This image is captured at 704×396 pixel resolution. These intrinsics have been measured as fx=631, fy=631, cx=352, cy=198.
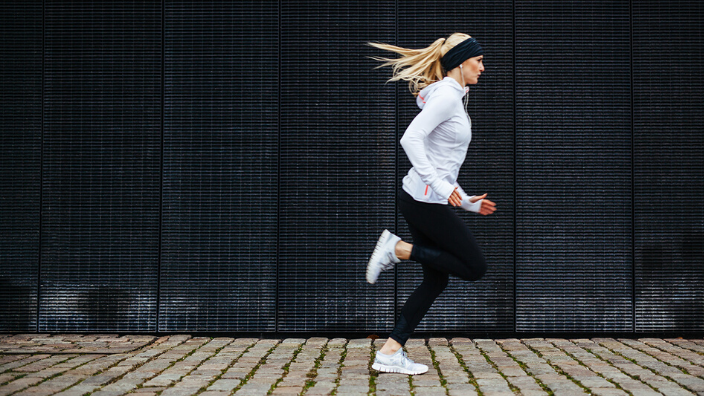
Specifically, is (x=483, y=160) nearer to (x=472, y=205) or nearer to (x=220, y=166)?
(x=472, y=205)

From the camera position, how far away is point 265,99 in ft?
19.6

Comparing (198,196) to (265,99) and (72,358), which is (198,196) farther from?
(72,358)

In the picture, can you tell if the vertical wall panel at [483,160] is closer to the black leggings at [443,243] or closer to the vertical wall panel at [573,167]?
the vertical wall panel at [573,167]

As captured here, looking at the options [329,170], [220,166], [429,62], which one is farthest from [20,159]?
[429,62]

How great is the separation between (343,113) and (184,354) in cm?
257

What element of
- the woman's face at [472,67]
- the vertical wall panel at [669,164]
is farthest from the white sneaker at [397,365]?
the vertical wall panel at [669,164]

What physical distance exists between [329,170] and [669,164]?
3191 millimetres

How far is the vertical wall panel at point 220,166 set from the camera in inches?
233

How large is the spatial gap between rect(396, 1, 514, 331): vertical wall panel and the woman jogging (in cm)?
170

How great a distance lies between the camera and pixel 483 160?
5922 millimetres

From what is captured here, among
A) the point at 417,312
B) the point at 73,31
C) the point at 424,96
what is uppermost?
the point at 73,31

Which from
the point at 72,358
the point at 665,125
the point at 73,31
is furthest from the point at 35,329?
the point at 665,125

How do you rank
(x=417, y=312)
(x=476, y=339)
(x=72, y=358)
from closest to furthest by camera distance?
1. (x=417, y=312)
2. (x=72, y=358)
3. (x=476, y=339)

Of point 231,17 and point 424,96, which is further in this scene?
point 231,17
